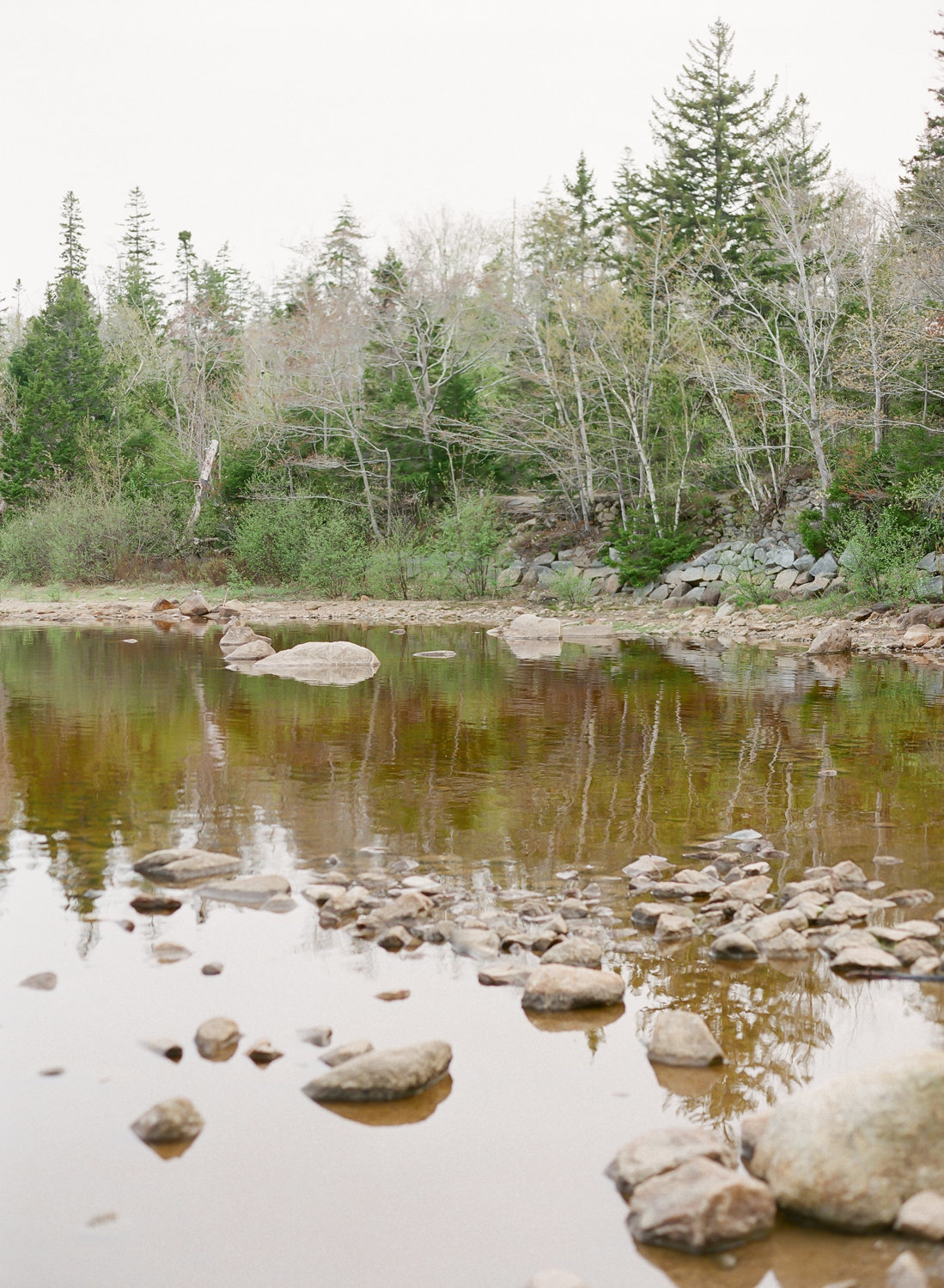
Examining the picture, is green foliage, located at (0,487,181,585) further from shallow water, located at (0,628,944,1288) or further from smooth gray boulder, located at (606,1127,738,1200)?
smooth gray boulder, located at (606,1127,738,1200)

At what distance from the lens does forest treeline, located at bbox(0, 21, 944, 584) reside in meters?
22.2

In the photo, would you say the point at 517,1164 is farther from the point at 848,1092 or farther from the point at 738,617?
the point at 738,617

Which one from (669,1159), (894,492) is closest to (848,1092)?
(669,1159)

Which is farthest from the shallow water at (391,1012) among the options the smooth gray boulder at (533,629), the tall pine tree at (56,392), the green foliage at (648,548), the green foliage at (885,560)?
the tall pine tree at (56,392)

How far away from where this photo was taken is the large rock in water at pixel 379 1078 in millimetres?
3477

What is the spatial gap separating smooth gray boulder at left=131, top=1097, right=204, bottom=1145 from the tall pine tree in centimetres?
3991

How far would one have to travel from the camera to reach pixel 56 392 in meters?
41.4

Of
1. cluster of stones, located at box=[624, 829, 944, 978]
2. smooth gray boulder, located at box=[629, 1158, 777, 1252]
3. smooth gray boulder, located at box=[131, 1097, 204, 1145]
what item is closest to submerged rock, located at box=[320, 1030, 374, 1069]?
smooth gray boulder, located at box=[131, 1097, 204, 1145]

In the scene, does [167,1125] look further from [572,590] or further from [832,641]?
[572,590]

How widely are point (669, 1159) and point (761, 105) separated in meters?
34.1

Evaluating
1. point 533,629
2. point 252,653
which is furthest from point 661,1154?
point 533,629

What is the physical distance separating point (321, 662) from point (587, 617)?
33.0 ft

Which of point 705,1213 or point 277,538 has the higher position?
point 277,538

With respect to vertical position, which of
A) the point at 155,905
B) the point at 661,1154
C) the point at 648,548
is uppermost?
the point at 648,548
